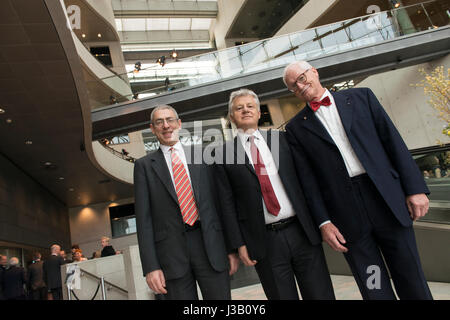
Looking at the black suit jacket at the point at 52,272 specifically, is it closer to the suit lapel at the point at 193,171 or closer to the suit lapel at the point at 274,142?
the suit lapel at the point at 193,171

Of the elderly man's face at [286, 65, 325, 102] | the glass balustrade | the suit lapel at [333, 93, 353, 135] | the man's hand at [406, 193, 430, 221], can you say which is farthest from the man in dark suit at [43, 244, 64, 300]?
the man's hand at [406, 193, 430, 221]

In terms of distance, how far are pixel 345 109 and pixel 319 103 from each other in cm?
16

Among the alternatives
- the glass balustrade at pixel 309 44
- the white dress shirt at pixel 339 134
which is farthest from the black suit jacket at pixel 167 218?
the glass balustrade at pixel 309 44

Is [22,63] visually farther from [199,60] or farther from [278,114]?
[278,114]

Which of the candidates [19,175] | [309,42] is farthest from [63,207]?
[309,42]

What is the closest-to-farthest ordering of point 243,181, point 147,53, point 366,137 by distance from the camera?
point 366,137 < point 243,181 < point 147,53

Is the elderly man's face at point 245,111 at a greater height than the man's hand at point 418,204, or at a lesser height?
greater

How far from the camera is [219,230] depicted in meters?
2.01

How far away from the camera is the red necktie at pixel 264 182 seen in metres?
1.93

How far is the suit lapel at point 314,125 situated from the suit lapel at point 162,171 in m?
0.95

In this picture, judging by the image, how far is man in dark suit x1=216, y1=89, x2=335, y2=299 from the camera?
1868 millimetres

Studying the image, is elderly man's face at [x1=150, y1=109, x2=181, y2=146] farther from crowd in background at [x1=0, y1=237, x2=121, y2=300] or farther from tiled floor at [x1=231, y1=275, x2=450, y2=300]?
crowd in background at [x1=0, y1=237, x2=121, y2=300]

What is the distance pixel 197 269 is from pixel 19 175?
12.1 metres
